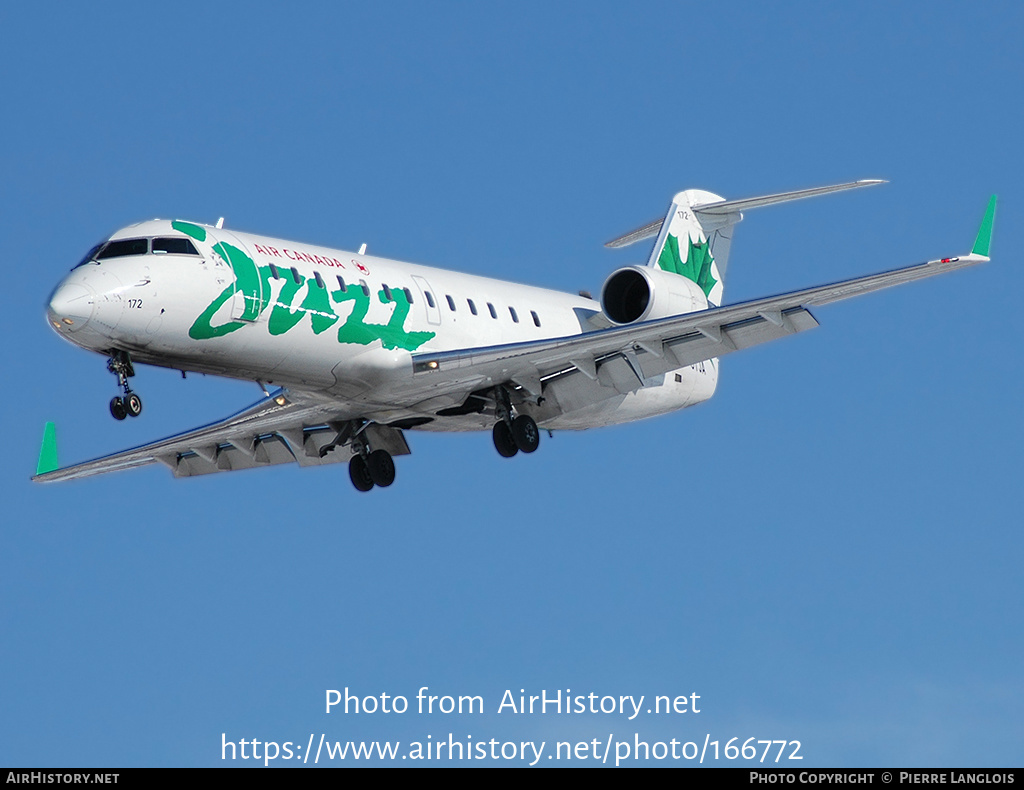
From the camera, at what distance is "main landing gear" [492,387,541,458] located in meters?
24.7

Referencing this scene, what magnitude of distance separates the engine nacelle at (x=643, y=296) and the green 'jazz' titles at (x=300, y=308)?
3.67 meters

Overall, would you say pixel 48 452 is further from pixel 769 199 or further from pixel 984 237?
pixel 984 237

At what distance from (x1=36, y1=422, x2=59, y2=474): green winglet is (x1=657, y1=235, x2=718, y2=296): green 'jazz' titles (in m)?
10.3

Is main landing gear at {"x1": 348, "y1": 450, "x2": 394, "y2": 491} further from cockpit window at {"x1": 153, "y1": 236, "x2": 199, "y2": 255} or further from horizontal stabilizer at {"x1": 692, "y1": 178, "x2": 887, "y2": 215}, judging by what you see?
horizontal stabilizer at {"x1": 692, "y1": 178, "x2": 887, "y2": 215}

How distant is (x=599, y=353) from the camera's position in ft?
79.4

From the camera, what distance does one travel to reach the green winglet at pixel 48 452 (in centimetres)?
2862

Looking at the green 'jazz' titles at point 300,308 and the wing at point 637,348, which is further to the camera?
the wing at point 637,348

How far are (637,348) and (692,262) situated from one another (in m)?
5.17

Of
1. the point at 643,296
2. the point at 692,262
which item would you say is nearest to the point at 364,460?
the point at 643,296

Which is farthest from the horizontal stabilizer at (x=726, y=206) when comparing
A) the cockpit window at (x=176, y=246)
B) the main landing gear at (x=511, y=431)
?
the cockpit window at (x=176, y=246)

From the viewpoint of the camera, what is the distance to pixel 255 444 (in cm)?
2712

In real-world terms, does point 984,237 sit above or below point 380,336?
above

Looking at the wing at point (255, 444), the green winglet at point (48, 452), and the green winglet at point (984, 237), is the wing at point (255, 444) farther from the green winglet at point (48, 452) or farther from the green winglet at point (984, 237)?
the green winglet at point (984, 237)

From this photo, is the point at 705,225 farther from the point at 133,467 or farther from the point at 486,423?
the point at 133,467
